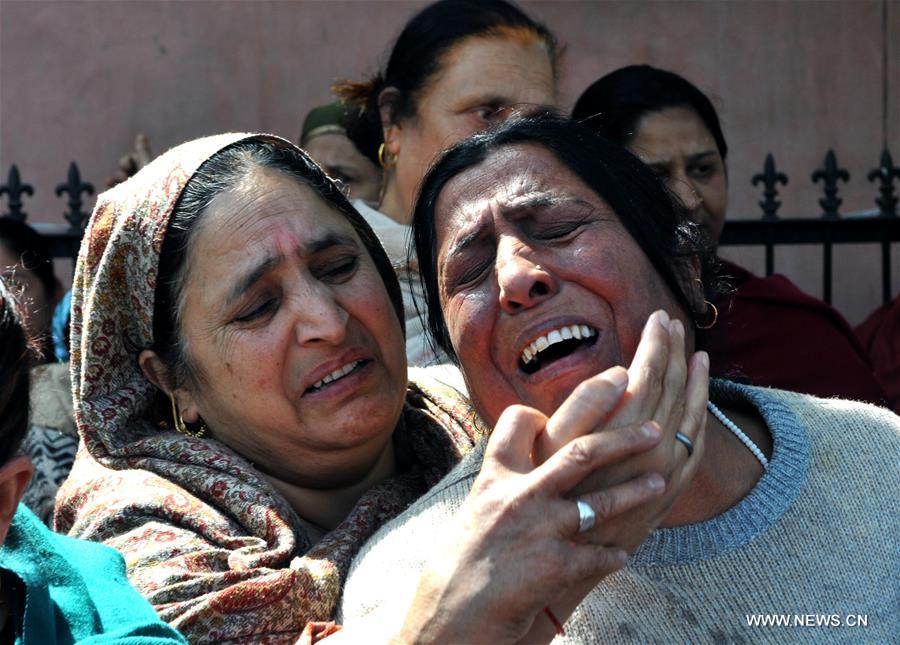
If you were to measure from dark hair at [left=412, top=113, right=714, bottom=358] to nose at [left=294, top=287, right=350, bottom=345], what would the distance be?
0.75 feet

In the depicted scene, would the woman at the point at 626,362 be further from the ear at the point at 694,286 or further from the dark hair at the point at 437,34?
the dark hair at the point at 437,34

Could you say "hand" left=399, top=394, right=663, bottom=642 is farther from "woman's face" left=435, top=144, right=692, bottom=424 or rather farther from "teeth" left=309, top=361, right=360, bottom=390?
"teeth" left=309, top=361, right=360, bottom=390

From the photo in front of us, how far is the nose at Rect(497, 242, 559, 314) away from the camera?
2.59 metres

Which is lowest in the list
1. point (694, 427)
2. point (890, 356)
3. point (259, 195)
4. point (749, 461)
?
point (890, 356)

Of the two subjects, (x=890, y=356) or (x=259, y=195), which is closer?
(x=259, y=195)

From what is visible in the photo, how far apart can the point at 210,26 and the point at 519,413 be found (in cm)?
511

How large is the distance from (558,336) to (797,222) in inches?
139

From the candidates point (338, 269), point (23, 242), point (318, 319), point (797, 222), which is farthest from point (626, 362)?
point (23, 242)

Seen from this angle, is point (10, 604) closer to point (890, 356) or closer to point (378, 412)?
point (378, 412)

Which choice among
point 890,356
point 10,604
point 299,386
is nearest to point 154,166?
point 299,386

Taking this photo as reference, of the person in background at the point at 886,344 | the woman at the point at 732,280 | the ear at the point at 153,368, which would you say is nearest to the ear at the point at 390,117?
the woman at the point at 732,280

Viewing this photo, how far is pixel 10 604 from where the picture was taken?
7.45 ft

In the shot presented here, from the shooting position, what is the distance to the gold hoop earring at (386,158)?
4.64 m

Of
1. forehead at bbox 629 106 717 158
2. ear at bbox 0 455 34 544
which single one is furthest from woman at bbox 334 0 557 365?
ear at bbox 0 455 34 544
